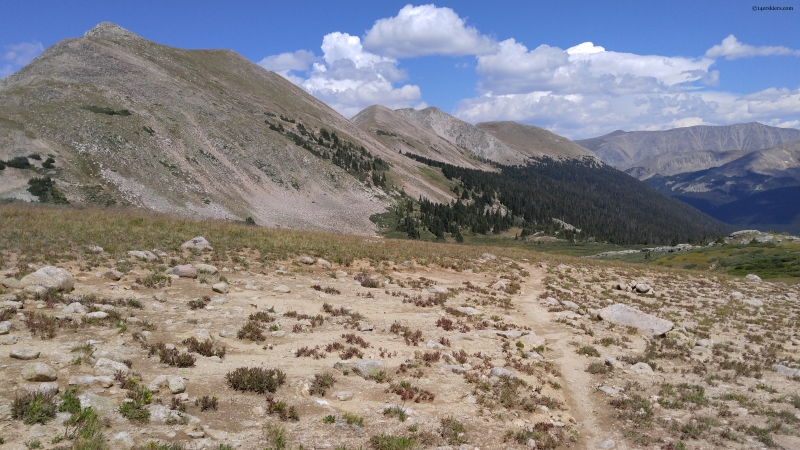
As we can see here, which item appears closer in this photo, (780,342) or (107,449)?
(107,449)

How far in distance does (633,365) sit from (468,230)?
378 feet

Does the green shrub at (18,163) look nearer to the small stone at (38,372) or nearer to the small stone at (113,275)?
the small stone at (113,275)

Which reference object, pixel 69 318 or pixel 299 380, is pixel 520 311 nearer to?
pixel 299 380

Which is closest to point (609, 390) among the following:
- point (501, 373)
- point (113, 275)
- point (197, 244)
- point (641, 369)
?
point (641, 369)

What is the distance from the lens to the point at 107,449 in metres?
7.40

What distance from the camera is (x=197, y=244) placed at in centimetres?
2294

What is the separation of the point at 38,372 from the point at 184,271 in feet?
30.9

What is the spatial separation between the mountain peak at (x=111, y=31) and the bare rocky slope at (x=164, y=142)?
55cm

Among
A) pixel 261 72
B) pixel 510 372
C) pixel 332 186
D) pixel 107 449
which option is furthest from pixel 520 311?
pixel 261 72

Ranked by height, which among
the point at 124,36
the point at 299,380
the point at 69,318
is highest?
the point at 124,36

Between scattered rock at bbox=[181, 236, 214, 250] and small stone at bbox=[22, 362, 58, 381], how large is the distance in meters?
13.6

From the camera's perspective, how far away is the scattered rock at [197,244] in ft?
73.5

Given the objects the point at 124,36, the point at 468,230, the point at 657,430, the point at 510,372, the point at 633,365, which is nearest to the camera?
the point at 657,430

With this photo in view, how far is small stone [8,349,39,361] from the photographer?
9656 mm
